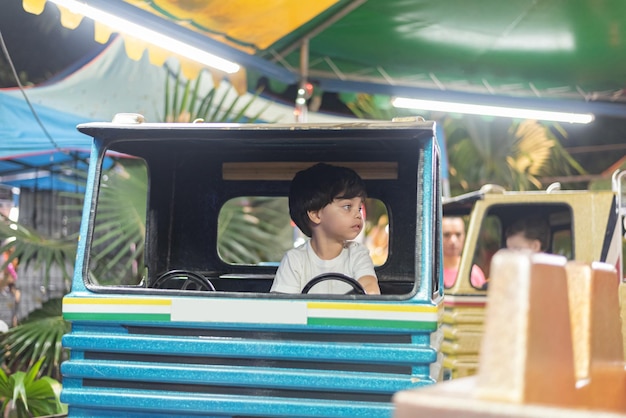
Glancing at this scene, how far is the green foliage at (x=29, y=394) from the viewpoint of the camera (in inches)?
200

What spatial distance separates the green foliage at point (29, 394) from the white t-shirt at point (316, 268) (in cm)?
211

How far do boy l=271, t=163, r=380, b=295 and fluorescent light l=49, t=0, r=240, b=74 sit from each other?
3.19m

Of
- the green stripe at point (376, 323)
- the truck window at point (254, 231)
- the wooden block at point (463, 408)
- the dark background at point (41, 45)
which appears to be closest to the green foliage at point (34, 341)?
the truck window at point (254, 231)

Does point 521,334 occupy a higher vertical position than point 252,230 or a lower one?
lower

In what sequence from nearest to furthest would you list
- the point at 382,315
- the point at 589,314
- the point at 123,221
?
the point at 589,314, the point at 382,315, the point at 123,221

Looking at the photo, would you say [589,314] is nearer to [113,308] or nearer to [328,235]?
[113,308]

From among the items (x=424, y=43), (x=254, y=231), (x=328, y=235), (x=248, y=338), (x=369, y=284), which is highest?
(x=424, y=43)

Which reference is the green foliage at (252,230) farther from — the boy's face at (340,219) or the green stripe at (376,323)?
the green stripe at (376,323)

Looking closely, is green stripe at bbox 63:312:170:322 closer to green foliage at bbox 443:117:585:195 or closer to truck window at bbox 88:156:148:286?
truck window at bbox 88:156:148:286

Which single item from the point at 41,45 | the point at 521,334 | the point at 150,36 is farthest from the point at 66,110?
the point at 521,334

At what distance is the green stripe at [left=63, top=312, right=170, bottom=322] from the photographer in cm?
315

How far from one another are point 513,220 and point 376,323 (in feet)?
10.5

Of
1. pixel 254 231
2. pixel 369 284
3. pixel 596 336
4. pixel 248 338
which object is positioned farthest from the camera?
pixel 254 231

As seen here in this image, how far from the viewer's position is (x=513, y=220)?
19.6ft
